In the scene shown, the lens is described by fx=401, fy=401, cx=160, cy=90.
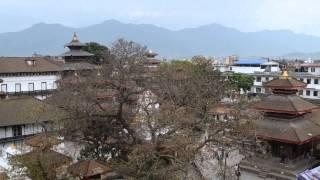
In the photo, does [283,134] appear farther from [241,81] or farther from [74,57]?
[241,81]

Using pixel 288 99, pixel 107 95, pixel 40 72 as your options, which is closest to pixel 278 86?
pixel 288 99

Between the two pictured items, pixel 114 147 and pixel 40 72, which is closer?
pixel 114 147

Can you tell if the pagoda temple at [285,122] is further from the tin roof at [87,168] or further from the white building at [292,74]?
the white building at [292,74]

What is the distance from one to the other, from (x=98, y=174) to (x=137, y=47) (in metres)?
13.6

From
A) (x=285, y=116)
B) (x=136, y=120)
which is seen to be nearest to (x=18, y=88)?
(x=136, y=120)

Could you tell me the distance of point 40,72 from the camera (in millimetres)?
55062

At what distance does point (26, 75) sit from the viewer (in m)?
53.6

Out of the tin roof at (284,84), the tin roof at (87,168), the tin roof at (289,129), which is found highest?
the tin roof at (284,84)

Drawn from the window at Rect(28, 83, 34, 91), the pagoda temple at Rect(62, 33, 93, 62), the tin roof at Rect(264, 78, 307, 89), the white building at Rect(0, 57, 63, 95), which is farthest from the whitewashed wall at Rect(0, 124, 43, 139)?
the window at Rect(28, 83, 34, 91)

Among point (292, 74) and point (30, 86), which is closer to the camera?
point (30, 86)

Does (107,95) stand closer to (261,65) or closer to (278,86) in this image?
(278,86)

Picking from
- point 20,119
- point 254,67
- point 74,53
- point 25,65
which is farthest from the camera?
point 254,67

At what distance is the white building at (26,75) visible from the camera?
51812 mm

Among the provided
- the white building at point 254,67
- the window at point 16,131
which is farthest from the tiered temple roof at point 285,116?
the white building at point 254,67
